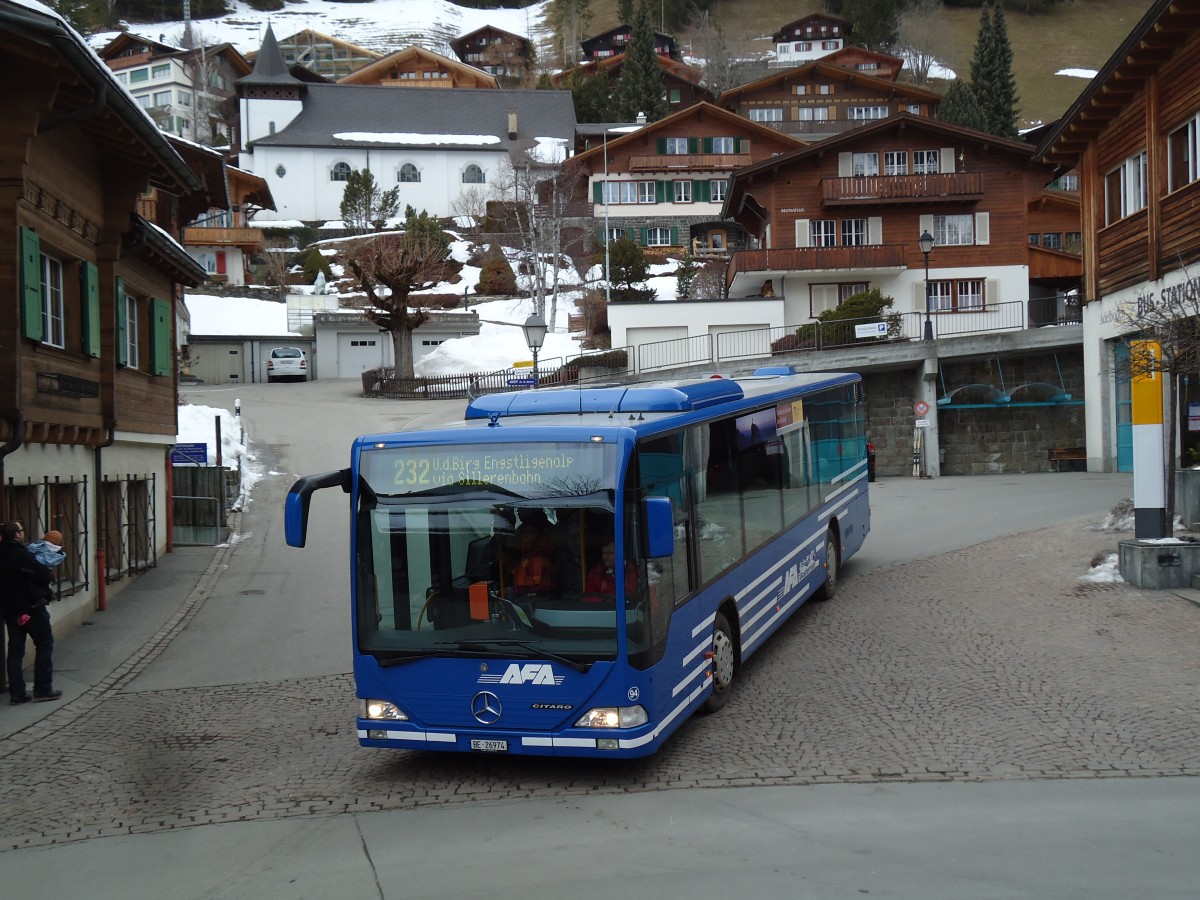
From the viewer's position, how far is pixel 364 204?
77.7 metres

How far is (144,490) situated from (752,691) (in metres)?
12.6

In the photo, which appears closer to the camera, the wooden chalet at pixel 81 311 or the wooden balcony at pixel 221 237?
the wooden chalet at pixel 81 311

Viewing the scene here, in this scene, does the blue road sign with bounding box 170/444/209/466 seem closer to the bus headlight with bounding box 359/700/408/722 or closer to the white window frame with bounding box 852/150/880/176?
the bus headlight with bounding box 359/700/408/722

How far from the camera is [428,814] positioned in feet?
25.4

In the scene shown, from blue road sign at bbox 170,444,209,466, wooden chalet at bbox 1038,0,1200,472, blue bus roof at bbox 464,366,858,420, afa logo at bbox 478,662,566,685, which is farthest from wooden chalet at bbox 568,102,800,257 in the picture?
afa logo at bbox 478,662,566,685

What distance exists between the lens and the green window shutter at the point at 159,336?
66.0 feet

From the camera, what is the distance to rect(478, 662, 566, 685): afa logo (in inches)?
319

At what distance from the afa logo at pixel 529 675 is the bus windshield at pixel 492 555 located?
9 centimetres

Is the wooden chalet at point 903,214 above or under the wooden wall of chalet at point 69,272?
above

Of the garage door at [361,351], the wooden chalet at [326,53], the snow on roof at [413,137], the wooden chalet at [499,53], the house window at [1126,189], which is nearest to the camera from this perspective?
the house window at [1126,189]

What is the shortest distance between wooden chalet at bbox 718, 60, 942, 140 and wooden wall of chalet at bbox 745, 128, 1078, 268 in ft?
167

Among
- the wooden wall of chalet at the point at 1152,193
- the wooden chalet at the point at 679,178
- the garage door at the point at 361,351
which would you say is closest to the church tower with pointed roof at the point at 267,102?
the wooden chalet at the point at 679,178

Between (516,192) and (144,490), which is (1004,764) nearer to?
(144,490)

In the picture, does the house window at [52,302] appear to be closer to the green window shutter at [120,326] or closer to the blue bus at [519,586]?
the green window shutter at [120,326]
